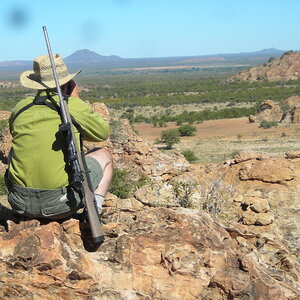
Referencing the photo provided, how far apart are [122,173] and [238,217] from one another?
465cm

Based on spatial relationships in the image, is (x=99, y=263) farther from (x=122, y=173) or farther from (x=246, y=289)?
(x=122, y=173)

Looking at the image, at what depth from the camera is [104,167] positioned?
4133 mm

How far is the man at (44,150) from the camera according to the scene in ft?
11.5

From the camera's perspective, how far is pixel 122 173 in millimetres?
10102

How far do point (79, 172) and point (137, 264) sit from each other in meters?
0.75

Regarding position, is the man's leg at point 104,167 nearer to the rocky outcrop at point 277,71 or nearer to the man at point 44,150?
the man at point 44,150

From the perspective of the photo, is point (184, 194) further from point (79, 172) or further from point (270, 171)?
point (79, 172)

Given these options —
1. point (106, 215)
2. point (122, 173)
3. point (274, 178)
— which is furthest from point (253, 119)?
point (106, 215)

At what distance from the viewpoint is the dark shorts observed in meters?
3.57

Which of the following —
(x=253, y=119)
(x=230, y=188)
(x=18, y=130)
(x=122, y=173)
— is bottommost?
(x=253, y=119)

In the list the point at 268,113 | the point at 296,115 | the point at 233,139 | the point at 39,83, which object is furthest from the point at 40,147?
the point at 268,113

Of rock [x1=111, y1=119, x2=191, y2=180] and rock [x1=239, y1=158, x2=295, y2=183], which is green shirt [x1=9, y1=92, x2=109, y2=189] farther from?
rock [x1=111, y1=119, x2=191, y2=180]

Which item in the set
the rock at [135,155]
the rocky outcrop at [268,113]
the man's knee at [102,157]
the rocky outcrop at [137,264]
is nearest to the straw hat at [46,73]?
the man's knee at [102,157]

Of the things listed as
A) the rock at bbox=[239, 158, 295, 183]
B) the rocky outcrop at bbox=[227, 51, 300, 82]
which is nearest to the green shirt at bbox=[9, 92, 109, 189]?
the rock at bbox=[239, 158, 295, 183]
